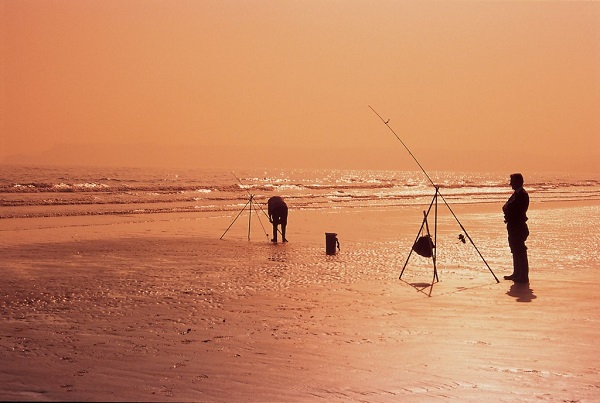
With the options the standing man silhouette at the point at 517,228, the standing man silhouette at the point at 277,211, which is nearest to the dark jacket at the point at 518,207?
the standing man silhouette at the point at 517,228

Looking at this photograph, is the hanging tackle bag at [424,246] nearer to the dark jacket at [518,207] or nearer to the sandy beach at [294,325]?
the sandy beach at [294,325]

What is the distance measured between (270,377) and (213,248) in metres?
10.1

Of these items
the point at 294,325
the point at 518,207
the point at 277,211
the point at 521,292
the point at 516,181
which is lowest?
the point at 294,325

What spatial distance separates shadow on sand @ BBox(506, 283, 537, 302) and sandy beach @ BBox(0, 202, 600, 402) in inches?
1.2

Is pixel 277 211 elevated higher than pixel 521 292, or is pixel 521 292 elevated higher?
pixel 277 211

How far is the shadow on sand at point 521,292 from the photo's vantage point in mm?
9234

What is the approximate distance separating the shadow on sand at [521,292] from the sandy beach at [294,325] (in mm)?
29

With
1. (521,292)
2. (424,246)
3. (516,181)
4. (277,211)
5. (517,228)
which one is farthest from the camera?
(277,211)

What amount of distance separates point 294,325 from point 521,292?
12.4 feet

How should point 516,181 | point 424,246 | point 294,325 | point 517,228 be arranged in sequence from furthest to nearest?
point 424,246 → point 516,181 → point 517,228 → point 294,325

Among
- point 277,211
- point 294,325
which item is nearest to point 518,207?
point 294,325

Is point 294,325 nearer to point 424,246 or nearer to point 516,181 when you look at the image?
point 424,246

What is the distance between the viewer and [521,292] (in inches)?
383

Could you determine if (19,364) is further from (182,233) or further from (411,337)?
(182,233)
